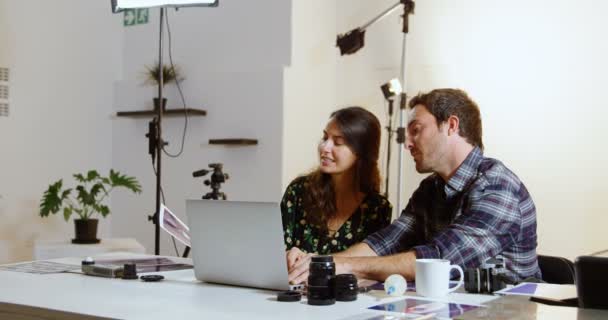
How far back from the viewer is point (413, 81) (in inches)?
190

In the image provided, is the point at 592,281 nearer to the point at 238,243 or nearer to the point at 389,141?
the point at 238,243

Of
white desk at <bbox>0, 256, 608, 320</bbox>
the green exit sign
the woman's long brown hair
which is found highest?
the green exit sign

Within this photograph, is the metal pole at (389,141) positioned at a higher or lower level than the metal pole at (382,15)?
lower

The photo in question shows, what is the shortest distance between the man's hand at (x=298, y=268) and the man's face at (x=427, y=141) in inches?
22.6

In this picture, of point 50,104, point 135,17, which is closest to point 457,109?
point 50,104

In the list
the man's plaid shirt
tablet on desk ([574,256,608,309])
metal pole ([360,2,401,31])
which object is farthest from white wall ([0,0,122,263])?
tablet on desk ([574,256,608,309])

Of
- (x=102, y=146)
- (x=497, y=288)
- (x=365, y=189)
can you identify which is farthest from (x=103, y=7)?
(x=497, y=288)

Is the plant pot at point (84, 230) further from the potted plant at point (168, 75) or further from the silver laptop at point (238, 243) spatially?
the silver laptop at point (238, 243)

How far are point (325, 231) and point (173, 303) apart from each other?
115 cm

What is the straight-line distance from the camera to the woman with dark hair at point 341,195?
8.61 feet

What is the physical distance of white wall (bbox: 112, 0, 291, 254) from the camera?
4805 millimetres

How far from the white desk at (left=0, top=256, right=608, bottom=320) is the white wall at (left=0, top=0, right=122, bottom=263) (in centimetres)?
316

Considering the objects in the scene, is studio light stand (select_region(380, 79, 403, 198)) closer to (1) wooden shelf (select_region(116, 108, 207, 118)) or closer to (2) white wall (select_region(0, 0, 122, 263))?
(1) wooden shelf (select_region(116, 108, 207, 118))

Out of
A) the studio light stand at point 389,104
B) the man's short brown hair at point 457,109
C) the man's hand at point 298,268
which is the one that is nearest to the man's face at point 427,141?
the man's short brown hair at point 457,109
